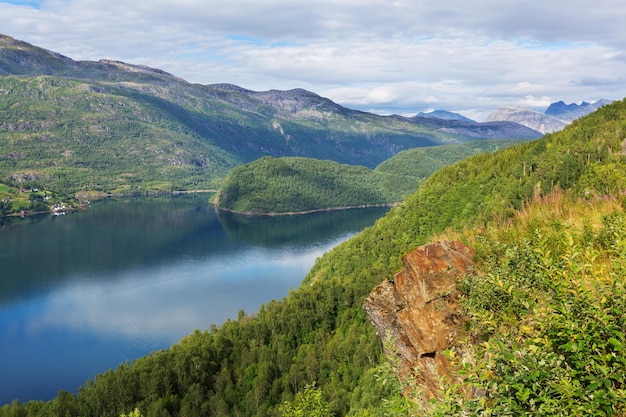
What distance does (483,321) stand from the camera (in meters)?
9.76

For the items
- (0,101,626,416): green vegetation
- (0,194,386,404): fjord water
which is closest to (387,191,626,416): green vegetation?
(0,101,626,416): green vegetation

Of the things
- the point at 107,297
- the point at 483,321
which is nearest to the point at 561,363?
the point at 483,321

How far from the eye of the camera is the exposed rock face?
17.1 m

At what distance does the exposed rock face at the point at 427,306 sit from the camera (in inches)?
672

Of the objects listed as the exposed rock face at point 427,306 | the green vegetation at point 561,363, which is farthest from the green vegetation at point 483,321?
the exposed rock face at point 427,306

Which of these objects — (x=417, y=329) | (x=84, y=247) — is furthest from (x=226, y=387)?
(x=84, y=247)

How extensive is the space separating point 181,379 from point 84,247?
143 m

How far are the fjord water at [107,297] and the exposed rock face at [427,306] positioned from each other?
8539 cm

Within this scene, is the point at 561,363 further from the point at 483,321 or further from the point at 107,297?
the point at 107,297

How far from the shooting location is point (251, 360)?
7512 centimetres

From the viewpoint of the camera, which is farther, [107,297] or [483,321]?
[107,297]

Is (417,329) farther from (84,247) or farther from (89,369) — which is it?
(84,247)

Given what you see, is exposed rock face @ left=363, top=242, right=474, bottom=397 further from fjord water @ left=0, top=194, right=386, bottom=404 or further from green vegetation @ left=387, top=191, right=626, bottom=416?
fjord water @ left=0, top=194, right=386, bottom=404

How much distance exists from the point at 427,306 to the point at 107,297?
132427mm
